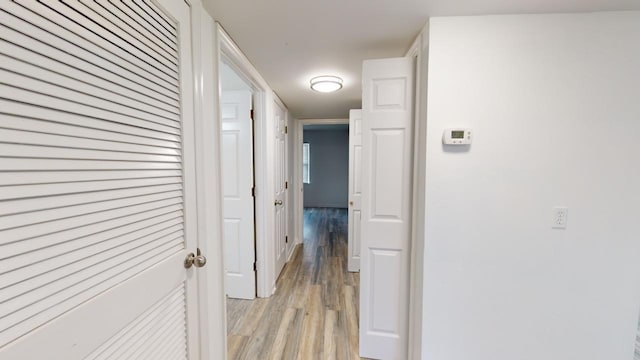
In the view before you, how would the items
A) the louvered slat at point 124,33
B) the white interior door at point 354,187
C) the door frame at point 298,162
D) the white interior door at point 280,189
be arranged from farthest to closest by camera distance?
the door frame at point 298,162 < the white interior door at point 354,187 < the white interior door at point 280,189 < the louvered slat at point 124,33

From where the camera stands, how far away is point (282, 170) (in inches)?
120

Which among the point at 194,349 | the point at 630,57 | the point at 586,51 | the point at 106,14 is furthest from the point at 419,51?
the point at 194,349

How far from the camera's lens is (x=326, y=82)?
2.08 m

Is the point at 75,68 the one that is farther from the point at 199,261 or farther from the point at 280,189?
the point at 280,189

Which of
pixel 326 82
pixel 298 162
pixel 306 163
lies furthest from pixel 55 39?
pixel 306 163

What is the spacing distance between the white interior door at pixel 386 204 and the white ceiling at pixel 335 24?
187mm

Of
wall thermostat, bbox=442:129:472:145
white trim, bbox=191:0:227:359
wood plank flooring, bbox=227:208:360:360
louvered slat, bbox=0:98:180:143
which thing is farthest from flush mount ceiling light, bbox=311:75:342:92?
wood plank flooring, bbox=227:208:360:360

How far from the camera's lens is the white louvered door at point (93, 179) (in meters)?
0.51

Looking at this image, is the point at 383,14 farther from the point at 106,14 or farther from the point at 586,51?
the point at 106,14

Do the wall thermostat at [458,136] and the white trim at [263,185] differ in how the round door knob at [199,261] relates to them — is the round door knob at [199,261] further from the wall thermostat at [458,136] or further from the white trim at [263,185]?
the wall thermostat at [458,136]

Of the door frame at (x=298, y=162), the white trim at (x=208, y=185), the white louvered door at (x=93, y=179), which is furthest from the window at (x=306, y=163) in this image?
the white louvered door at (x=93, y=179)

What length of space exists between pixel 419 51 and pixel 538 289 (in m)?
1.49

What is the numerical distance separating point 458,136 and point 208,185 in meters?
1.36

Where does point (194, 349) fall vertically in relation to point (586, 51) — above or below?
below
